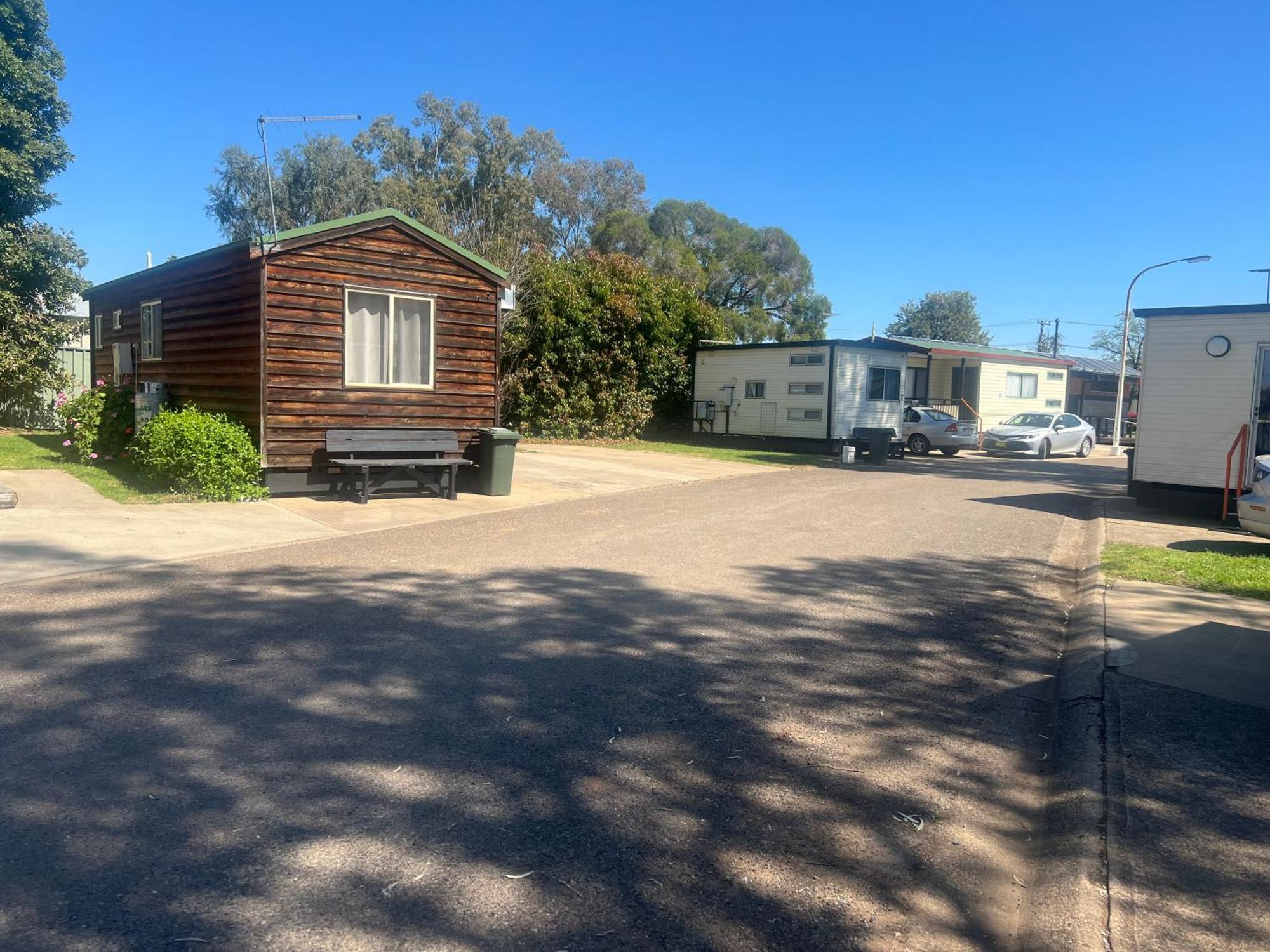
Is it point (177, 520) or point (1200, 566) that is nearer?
point (1200, 566)

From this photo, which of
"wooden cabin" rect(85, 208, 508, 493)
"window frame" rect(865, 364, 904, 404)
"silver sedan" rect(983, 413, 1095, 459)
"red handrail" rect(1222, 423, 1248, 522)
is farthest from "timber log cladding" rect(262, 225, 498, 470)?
"silver sedan" rect(983, 413, 1095, 459)

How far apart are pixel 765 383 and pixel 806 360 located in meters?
1.78

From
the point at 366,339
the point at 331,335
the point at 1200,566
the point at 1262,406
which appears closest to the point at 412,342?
the point at 366,339

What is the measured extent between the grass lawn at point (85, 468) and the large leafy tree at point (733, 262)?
33.4 meters

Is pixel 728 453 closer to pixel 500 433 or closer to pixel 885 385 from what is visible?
pixel 885 385

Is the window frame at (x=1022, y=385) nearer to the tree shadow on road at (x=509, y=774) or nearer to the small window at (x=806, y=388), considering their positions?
the small window at (x=806, y=388)

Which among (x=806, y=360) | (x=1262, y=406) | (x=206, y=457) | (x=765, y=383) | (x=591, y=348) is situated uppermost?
(x=591, y=348)

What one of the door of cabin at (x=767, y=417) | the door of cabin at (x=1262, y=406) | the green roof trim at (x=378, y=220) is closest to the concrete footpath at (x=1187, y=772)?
the door of cabin at (x=1262, y=406)

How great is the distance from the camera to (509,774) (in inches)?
167

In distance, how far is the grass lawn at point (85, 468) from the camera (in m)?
12.5

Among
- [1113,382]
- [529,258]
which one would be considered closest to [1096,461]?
[529,258]

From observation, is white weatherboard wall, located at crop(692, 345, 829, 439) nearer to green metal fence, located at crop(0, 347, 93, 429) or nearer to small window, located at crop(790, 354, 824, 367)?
small window, located at crop(790, 354, 824, 367)

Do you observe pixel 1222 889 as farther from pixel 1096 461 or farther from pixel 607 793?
pixel 1096 461

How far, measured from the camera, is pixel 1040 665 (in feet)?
21.1
